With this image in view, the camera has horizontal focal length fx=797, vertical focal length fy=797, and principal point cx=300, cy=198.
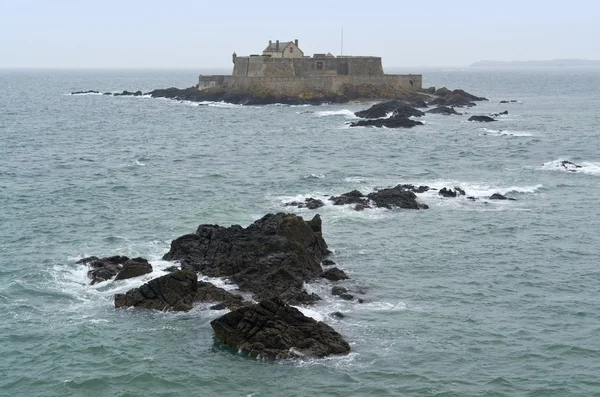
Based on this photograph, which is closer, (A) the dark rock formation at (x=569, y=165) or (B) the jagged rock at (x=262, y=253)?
(B) the jagged rock at (x=262, y=253)

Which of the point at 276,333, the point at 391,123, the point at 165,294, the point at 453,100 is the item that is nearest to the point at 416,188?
the point at 165,294

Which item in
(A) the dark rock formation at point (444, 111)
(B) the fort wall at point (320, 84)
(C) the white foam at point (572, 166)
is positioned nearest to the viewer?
(C) the white foam at point (572, 166)

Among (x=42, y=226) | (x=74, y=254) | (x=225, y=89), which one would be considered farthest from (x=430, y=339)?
(x=225, y=89)

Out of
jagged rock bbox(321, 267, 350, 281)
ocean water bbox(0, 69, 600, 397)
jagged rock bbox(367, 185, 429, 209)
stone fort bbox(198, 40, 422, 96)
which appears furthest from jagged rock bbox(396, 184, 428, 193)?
stone fort bbox(198, 40, 422, 96)

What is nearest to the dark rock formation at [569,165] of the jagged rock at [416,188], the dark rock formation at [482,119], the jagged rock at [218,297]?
the jagged rock at [416,188]

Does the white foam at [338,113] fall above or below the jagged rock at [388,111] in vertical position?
below

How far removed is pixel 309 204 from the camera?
37.9 metres

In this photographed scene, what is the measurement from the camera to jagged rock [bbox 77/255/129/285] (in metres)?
27.5

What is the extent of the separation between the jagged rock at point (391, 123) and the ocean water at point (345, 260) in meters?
6.56

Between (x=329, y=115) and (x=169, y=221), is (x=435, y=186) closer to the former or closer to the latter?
(x=169, y=221)

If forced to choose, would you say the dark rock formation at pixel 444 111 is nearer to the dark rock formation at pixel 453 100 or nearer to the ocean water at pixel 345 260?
the dark rock formation at pixel 453 100

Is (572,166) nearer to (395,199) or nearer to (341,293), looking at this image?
(395,199)

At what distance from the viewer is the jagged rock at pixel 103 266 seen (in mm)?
→ 27500

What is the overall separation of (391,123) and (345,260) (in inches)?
1776
